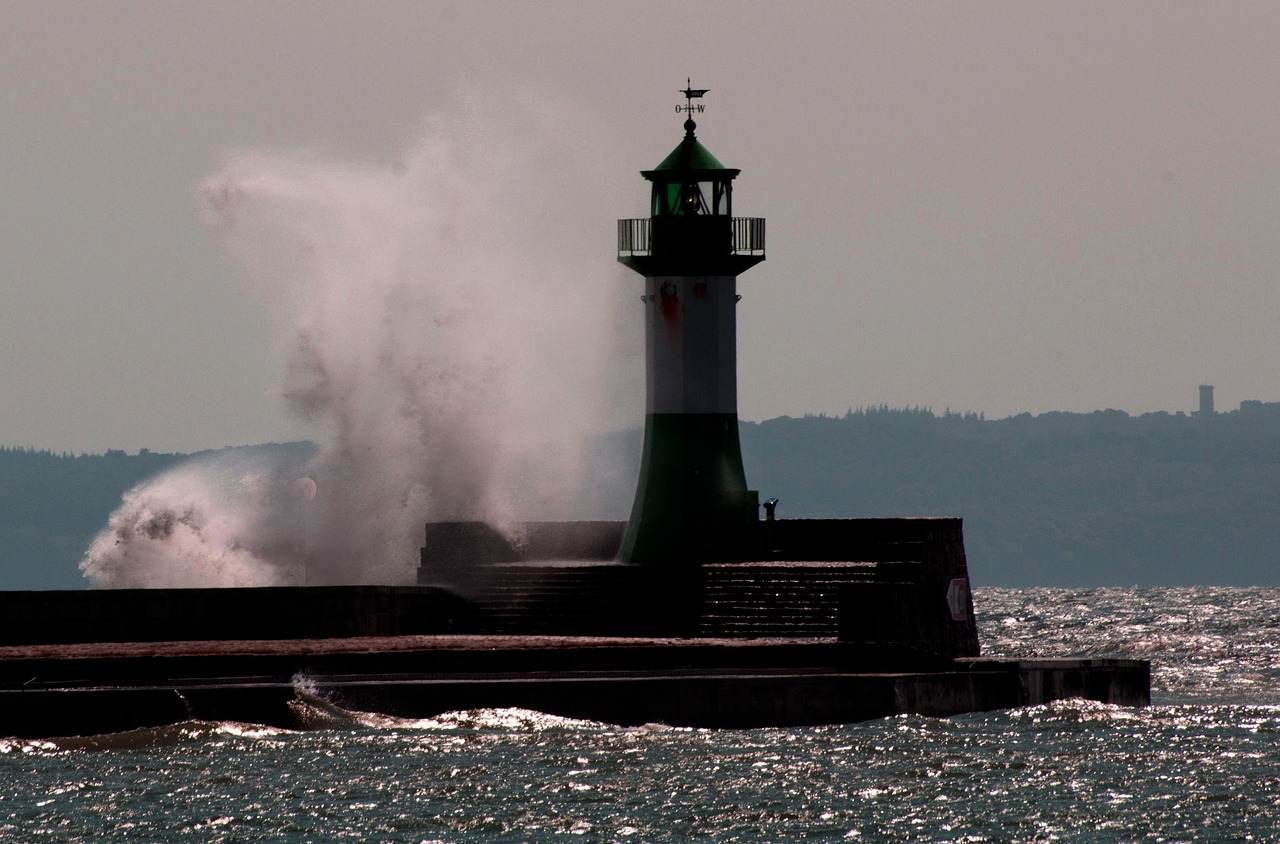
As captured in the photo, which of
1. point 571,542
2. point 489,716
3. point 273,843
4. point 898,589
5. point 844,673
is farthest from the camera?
point 571,542

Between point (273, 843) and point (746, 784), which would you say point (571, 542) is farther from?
point (273, 843)

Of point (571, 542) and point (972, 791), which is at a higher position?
point (571, 542)

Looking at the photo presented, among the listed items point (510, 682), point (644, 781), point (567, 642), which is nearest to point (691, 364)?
point (567, 642)

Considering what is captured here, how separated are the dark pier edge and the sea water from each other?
0.30 metres

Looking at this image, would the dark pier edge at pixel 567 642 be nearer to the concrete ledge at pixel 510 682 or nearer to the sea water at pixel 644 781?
the concrete ledge at pixel 510 682

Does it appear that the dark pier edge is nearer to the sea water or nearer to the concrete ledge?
the concrete ledge

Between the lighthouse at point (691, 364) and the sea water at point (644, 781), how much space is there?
5565 millimetres

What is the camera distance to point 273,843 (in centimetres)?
1689

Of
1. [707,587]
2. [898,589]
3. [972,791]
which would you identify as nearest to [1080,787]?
[972,791]

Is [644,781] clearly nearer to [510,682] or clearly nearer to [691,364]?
[510,682]

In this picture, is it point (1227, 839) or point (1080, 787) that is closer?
point (1227, 839)

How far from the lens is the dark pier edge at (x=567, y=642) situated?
22203 mm

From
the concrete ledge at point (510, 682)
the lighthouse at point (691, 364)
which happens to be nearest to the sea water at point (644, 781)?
the concrete ledge at point (510, 682)

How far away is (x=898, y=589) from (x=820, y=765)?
17.3ft
